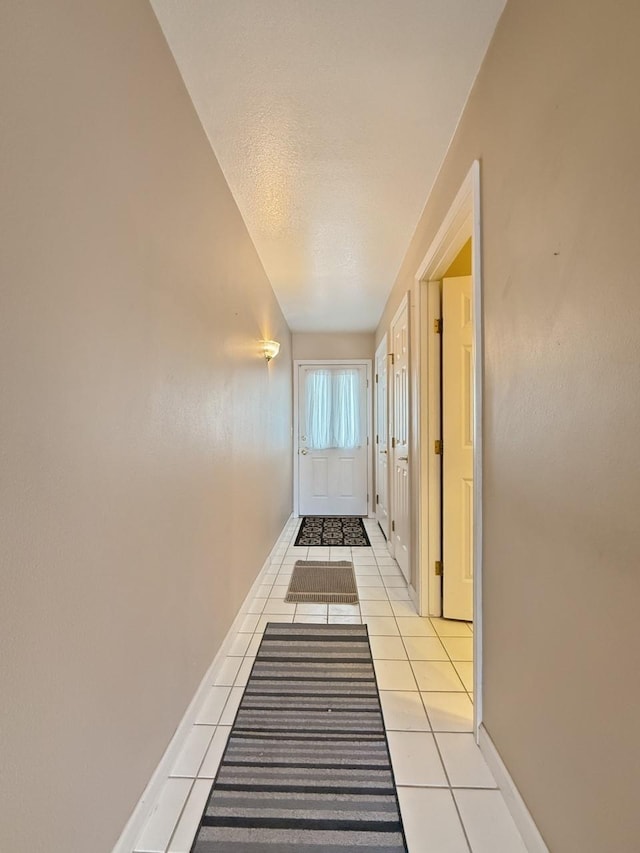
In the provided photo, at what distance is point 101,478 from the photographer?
37.6 inches

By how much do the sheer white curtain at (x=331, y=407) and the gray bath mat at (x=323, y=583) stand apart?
6.56 feet

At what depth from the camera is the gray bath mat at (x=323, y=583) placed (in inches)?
104

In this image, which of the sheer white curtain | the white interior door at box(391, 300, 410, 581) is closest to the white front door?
the sheer white curtain

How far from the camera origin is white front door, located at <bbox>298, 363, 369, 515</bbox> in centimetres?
511

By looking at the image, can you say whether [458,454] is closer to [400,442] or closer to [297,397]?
[400,442]

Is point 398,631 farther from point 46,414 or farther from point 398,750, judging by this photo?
point 46,414

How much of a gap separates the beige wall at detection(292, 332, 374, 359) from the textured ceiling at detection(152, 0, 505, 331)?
252 centimetres

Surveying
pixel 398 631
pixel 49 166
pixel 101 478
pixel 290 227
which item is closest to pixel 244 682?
pixel 398 631

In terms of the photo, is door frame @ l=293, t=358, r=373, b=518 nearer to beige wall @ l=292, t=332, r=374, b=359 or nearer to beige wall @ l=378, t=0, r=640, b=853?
beige wall @ l=292, t=332, r=374, b=359

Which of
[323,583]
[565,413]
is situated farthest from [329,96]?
[323,583]

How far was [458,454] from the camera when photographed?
7.77ft

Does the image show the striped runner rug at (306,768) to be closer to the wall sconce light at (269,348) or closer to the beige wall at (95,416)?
the beige wall at (95,416)

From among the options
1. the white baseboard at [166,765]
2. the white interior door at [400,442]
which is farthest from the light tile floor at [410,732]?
the white interior door at [400,442]

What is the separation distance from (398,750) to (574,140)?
1.82m
